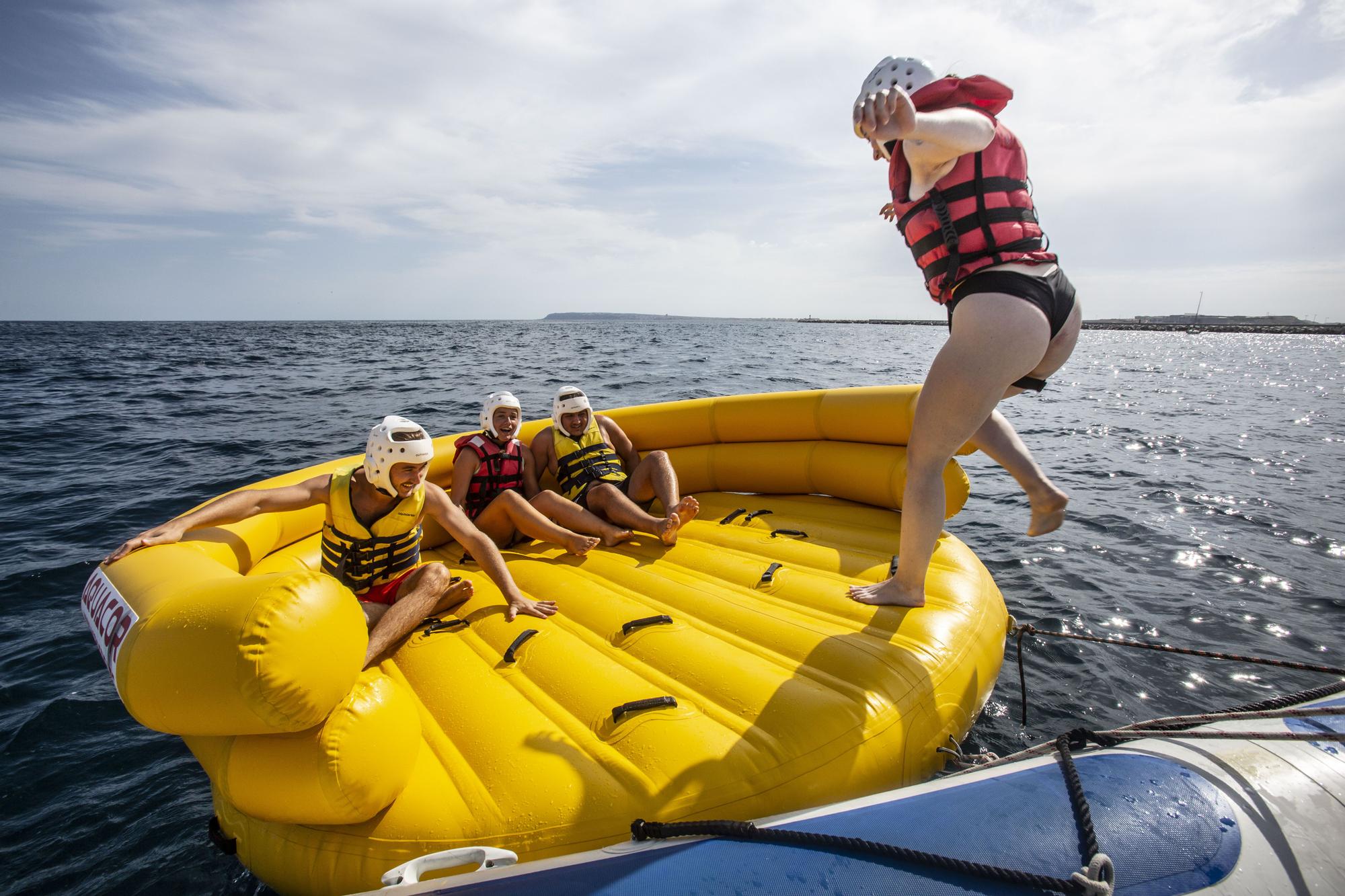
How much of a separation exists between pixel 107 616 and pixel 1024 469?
2.96 metres

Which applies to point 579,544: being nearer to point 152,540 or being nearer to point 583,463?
point 583,463

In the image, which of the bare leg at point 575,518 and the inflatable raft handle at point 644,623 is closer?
the inflatable raft handle at point 644,623

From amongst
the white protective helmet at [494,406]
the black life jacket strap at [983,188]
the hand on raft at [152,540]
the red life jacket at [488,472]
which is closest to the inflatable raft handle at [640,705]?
the black life jacket strap at [983,188]

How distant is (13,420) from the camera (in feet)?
31.2

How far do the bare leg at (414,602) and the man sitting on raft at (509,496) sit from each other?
2.04 ft

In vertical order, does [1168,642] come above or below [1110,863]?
below

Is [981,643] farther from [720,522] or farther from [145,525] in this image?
[145,525]

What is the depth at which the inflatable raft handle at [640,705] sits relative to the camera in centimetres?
186

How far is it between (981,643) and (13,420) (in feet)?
42.0

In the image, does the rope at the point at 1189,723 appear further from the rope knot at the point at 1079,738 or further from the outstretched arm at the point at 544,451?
the outstretched arm at the point at 544,451

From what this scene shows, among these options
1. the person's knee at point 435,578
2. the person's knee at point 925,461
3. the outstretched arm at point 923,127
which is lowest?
the person's knee at point 435,578

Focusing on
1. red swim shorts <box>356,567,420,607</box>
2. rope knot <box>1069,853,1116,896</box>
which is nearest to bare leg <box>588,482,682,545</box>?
red swim shorts <box>356,567,420,607</box>

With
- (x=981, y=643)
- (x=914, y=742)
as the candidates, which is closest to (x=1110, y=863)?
(x=914, y=742)

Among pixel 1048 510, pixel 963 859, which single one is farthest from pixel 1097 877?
pixel 1048 510
